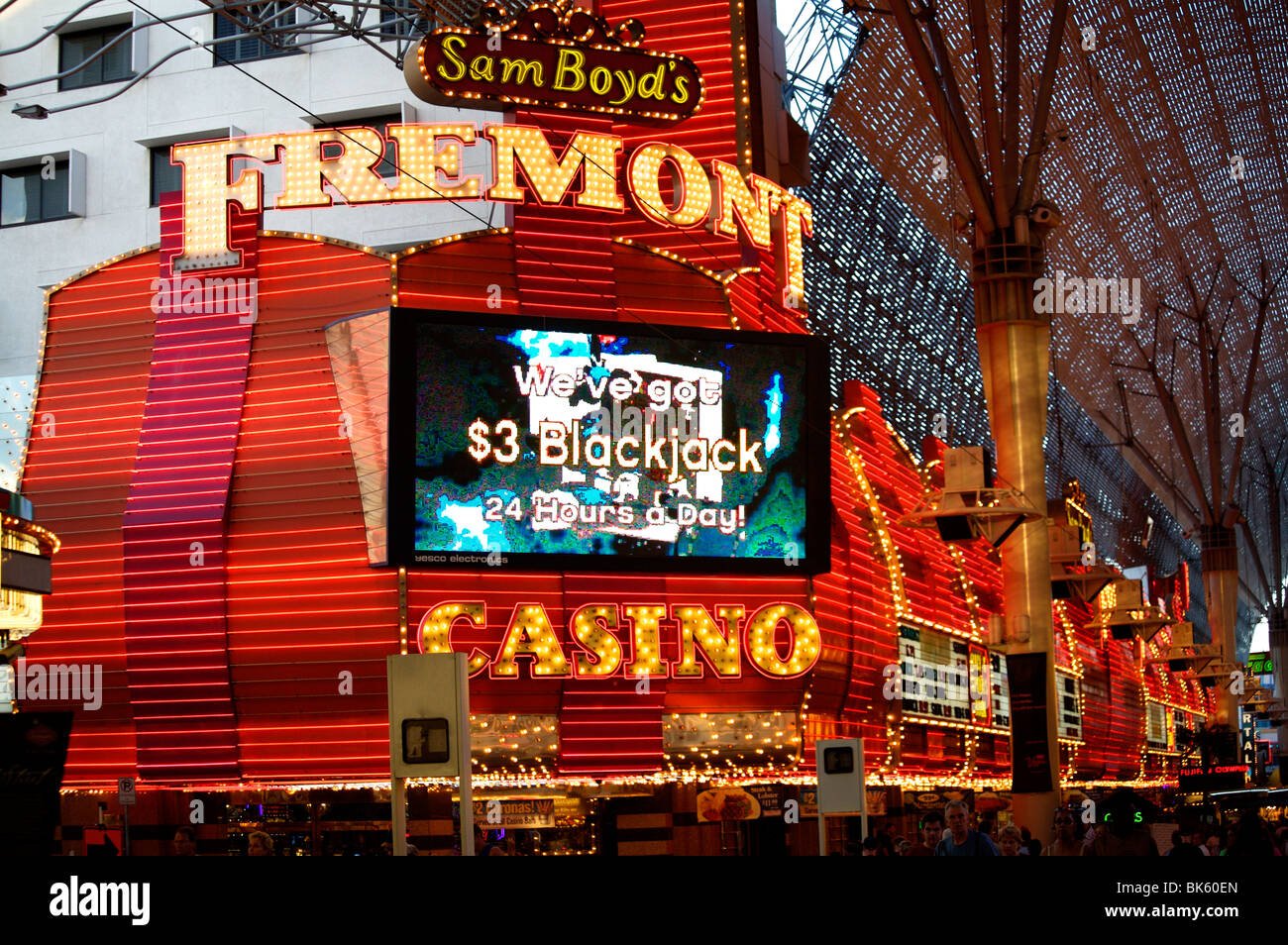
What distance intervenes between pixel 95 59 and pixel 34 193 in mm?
3472

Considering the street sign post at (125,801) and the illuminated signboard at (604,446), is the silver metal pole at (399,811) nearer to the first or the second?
the street sign post at (125,801)

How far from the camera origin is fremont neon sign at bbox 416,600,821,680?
76.4ft

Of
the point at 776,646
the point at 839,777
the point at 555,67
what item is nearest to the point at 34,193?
the point at 555,67

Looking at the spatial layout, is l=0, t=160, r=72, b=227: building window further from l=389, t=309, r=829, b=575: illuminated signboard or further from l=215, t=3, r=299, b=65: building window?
l=389, t=309, r=829, b=575: illuminated signboard

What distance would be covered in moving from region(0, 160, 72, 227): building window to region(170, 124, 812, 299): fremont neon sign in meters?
15.1

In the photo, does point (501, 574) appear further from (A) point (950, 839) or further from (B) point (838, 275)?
(B) point (838, 275)

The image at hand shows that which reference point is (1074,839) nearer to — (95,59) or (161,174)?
(161,174)

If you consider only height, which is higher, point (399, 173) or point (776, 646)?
point (399, 173)

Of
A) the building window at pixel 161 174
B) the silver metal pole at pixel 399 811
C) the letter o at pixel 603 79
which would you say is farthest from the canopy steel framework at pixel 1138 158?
the silver metal pole at pixel 399 811

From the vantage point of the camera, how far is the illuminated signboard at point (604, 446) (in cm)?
2300

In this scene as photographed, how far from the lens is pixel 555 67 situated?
25578 millimetres

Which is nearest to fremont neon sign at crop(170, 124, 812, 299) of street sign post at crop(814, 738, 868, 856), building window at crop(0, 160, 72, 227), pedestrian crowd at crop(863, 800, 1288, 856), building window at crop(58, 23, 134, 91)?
street sign post at crop(814, 738, 868, 856)
